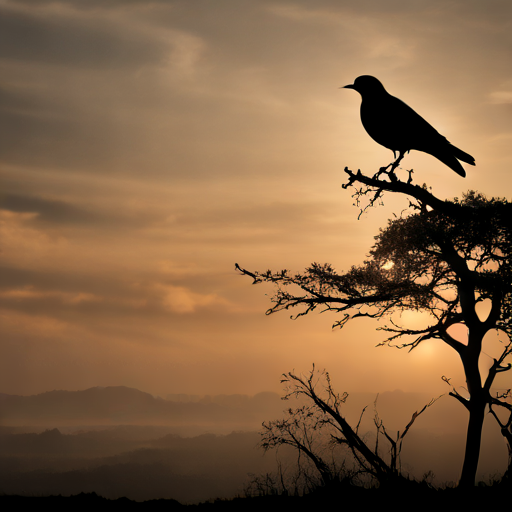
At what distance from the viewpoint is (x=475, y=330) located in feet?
58.2

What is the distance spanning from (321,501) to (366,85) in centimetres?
1059

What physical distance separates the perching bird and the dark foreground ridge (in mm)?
7682

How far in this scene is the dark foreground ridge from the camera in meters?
11.2

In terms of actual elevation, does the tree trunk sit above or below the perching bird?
below

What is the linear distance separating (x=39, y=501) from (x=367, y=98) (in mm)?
13095

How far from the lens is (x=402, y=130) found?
43.8 feet

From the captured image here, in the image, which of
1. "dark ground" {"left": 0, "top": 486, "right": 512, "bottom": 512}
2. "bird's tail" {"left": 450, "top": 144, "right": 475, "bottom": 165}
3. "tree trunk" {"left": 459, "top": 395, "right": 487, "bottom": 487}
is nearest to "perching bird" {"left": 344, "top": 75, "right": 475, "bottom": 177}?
"bird's tail" {"left": 450, "top": 144, "right": 475, "bottom": 165}

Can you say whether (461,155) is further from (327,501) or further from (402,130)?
(327,501)

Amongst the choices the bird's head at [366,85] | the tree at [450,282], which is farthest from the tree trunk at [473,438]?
the bird's head at [366,85]

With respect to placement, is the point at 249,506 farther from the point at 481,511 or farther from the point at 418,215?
the point at 418,215

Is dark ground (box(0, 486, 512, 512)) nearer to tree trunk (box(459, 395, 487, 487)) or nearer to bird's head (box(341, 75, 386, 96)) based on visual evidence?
tree trunk (box(459, 395, 487, 487))

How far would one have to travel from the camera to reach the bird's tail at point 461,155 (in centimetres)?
Result: 1297

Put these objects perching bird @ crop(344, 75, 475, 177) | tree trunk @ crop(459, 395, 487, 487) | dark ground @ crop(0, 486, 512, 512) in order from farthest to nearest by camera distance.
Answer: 1. tree trunk @ crop(459, 395, 487, 487)
2. perching bird @ crop(344, 75, 475, 177)
3. dark ground @ crop(0, 486, 512, 512)

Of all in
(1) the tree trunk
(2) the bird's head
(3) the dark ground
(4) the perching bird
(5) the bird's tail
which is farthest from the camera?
(1) the tree trunk
